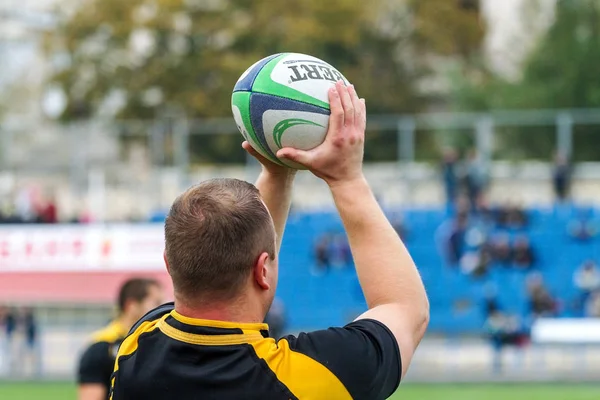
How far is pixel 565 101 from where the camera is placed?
95.6ft

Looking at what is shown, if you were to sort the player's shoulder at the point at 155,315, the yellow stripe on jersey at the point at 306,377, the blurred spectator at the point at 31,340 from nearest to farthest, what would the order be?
the yellow stripe on jersey at the point at 306,377 < the player's shoulder at the point at 155,315 < the blurred spectator at the point at 31,340

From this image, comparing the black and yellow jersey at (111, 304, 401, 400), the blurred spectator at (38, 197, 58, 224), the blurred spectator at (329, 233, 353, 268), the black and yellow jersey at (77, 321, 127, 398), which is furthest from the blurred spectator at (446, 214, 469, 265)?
the black and yellow jersey at (111, 304, 401, 400)

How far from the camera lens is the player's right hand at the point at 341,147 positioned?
2.69 m

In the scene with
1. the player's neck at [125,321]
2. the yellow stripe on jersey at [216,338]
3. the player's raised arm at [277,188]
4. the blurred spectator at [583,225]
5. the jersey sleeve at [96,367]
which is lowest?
the blurred spectator at [583,225]

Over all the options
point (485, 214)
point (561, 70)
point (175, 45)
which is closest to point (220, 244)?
point (485, 214)

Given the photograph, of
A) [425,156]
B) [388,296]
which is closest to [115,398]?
[388,296]

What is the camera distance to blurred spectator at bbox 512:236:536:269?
70.1 ft

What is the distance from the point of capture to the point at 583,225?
21.9 m

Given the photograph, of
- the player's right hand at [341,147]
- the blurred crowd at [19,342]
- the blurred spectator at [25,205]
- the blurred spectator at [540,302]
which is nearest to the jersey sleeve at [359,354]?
the player's right hand at [341,147]

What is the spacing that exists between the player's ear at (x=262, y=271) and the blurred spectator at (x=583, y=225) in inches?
786

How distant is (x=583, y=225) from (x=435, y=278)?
3214 millimetres

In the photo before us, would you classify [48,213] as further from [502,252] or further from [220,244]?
[220,244]

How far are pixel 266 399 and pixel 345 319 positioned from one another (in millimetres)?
18054

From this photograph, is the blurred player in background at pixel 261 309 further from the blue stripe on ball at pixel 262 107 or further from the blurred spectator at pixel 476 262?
the blurred spectator at pixel 476 262
